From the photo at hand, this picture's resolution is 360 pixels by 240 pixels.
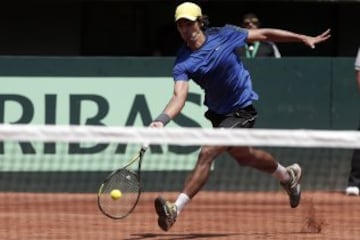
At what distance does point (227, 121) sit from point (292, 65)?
354cm

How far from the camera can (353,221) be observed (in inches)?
378

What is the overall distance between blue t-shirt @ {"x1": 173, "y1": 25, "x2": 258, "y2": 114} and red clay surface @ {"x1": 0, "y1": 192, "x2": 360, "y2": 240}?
42.6 inches

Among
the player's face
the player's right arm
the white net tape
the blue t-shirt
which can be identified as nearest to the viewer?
the white net tape

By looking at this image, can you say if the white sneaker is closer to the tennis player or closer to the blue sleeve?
the tennis player

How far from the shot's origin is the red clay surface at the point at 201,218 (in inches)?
338

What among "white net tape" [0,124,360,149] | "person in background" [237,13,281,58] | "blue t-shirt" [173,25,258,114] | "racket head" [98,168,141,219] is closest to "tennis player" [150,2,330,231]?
"blue t-shirt" [173,25,258,114]

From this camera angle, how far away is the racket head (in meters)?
8.38

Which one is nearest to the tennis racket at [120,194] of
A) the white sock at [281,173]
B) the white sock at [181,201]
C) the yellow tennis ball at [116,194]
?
the yellow tennis ball at [116,194]

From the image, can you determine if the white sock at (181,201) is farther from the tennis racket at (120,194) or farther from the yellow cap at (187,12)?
the yellow cap at (187,12)

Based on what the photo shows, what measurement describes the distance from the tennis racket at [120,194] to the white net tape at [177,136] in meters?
1.79

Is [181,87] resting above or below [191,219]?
above

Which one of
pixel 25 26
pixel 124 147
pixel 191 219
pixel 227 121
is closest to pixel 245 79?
pixel 227 121

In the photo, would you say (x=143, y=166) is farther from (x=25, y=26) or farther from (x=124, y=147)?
(x=25, y=26)

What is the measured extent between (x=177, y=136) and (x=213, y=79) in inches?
82.9
